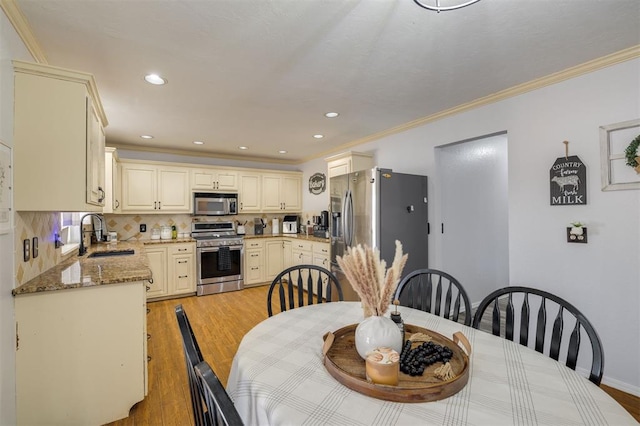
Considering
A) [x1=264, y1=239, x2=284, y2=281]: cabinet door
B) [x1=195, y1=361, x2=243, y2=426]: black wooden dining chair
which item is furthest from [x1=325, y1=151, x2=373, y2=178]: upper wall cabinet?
[x1=195, y1=361, x2=243, y2=426]: black wooden dining chair

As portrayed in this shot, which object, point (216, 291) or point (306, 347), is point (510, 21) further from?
point (216, 291)

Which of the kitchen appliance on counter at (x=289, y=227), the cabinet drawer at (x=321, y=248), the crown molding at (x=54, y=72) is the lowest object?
the cabinet drawer at (x=321, y=248)

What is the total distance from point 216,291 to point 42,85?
12.1ft

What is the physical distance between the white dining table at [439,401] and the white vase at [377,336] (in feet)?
0.56

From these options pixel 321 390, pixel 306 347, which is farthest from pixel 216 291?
pixel 321 390

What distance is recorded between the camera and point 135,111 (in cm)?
311

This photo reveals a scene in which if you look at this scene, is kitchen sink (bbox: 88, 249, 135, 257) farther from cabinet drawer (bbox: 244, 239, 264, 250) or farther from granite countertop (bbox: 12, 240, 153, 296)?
cabinet drawer (bbox: 244, 239, 264, 250)

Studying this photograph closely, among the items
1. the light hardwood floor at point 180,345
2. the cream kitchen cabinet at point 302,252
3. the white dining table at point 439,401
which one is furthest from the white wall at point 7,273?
the cream kitchen cabinet at point 302,252

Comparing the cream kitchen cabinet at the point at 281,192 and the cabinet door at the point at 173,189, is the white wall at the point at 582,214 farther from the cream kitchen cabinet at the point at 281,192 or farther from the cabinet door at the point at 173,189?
the cabinet door at the point at 173,189

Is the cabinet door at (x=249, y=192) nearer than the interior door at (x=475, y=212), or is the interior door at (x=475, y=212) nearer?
the interior door at (x=475, y=212)

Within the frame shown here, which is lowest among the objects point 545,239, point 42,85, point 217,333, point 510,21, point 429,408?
point 217,333

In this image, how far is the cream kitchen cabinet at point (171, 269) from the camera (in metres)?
4.35

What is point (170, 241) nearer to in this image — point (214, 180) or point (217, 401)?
point (214, 180)

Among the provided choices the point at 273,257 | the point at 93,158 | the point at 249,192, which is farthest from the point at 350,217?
the point at 249,192
